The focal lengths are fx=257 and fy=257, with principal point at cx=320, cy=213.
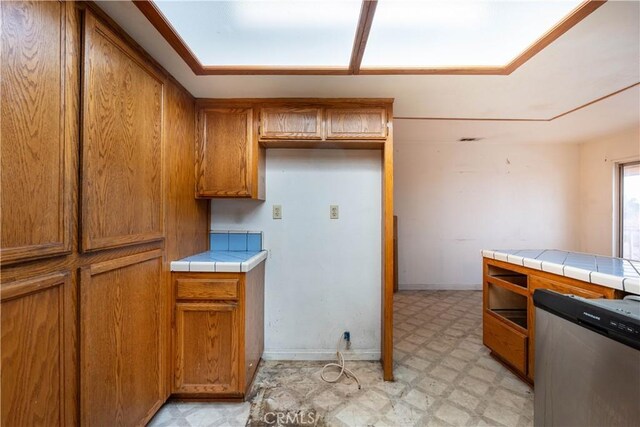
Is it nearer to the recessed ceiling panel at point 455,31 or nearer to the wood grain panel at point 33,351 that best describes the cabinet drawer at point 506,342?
the recessed ceiling panel at point 455,31

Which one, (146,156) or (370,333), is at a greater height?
(146,156)

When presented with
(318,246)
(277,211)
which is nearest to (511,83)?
(318,246)

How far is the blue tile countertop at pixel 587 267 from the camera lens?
4.18 ft

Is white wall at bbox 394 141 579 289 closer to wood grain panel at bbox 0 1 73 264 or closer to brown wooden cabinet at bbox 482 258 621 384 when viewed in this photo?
brown wooden cabinet at bbox 482 258 621 384

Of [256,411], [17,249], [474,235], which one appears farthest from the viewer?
[474,235]

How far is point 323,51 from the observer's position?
141 cm

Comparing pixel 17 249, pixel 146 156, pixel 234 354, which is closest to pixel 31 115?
pixel 17 249

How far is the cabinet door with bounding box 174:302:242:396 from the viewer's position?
162 cm

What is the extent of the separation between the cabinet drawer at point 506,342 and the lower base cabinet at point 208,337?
1.89m

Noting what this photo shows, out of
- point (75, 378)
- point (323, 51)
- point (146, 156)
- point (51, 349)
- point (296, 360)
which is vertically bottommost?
point (296, 360)

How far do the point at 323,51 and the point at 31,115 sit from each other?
4.11 feet

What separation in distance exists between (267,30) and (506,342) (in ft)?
8.51

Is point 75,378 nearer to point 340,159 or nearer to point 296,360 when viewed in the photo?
point 296,360

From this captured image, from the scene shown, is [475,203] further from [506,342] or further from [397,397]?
[397,397]
